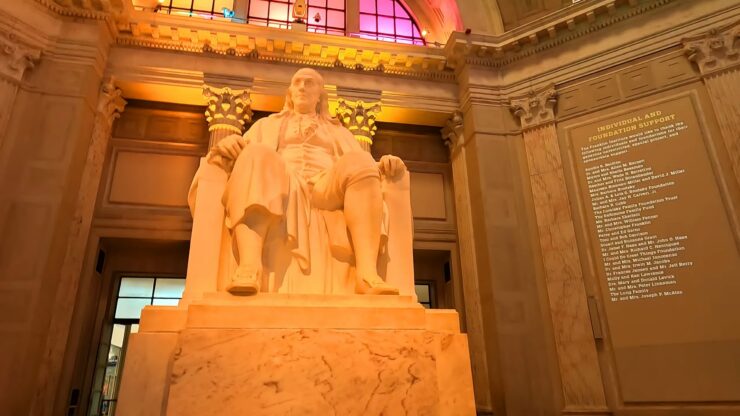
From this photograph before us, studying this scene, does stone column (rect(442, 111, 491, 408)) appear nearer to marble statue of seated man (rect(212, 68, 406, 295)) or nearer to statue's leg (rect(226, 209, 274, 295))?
marble statue of seated man (rect(212, 68, 406, 295))

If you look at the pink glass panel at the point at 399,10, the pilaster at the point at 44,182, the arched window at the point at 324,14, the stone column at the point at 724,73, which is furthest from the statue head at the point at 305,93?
the pink glass panel at the point at 399,10

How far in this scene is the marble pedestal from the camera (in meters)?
2.14

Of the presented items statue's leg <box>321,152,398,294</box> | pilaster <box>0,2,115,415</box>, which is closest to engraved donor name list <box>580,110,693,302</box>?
statue's leg <box>321,152,398,294</box>

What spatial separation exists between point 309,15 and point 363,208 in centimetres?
760

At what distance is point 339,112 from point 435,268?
3164 millimetres

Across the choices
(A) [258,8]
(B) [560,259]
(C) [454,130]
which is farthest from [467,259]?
(A) [258,8]

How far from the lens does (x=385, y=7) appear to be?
9844 mm

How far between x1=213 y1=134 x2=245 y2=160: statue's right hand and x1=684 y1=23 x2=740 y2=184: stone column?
5.71m

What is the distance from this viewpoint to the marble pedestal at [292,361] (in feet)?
7.01

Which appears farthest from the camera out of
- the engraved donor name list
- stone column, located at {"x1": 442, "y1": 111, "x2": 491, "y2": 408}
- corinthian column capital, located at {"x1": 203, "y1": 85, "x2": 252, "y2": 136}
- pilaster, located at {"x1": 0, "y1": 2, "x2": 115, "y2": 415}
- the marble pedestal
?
corinthian column capital, located at {"x1": 203, "y1": 85, "x2": 252, "y2": 136}

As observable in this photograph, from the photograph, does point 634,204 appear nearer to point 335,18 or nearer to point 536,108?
point 536,108

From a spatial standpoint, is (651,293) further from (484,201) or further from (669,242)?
(484,201)

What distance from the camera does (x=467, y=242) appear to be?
7539 mm

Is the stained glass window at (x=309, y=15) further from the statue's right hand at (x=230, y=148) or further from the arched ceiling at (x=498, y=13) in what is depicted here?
the statue's right hand at (x=230, y=148)
